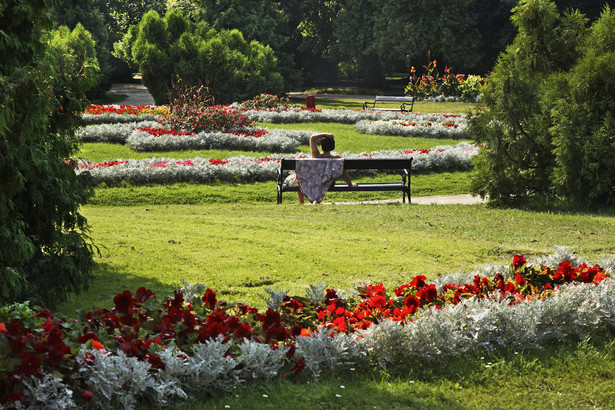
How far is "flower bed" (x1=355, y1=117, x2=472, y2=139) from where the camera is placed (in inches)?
740

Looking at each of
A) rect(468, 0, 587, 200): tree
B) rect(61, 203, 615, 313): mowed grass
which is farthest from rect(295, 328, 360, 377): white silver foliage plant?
rect(468, 0, 587, 200): tree

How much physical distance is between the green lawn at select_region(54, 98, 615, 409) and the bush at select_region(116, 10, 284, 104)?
17138 mm

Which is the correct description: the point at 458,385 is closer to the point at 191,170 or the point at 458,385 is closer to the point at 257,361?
the point at 257,361

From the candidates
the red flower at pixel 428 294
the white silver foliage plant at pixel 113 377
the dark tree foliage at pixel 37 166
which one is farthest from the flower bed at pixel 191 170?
the white silver foliage plant at pixel 113 377

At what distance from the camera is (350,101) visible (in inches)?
1330

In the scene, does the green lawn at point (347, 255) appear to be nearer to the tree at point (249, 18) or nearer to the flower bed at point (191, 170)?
the flower bed at point (191, 170)

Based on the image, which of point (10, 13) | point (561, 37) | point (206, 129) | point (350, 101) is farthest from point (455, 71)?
point (10, 13)

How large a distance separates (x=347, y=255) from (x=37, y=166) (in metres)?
Answer: 3.24

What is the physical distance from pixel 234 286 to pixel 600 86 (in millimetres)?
6545

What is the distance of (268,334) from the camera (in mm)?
3709

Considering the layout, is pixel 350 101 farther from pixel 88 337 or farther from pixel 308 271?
pixel 88 337

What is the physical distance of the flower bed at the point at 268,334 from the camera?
2.96 meters

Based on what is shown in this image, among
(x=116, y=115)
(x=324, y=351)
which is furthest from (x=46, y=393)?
(x=116, y=115)

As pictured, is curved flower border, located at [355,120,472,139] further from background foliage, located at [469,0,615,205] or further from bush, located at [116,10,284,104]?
bush, located at [116,10,284,104]
